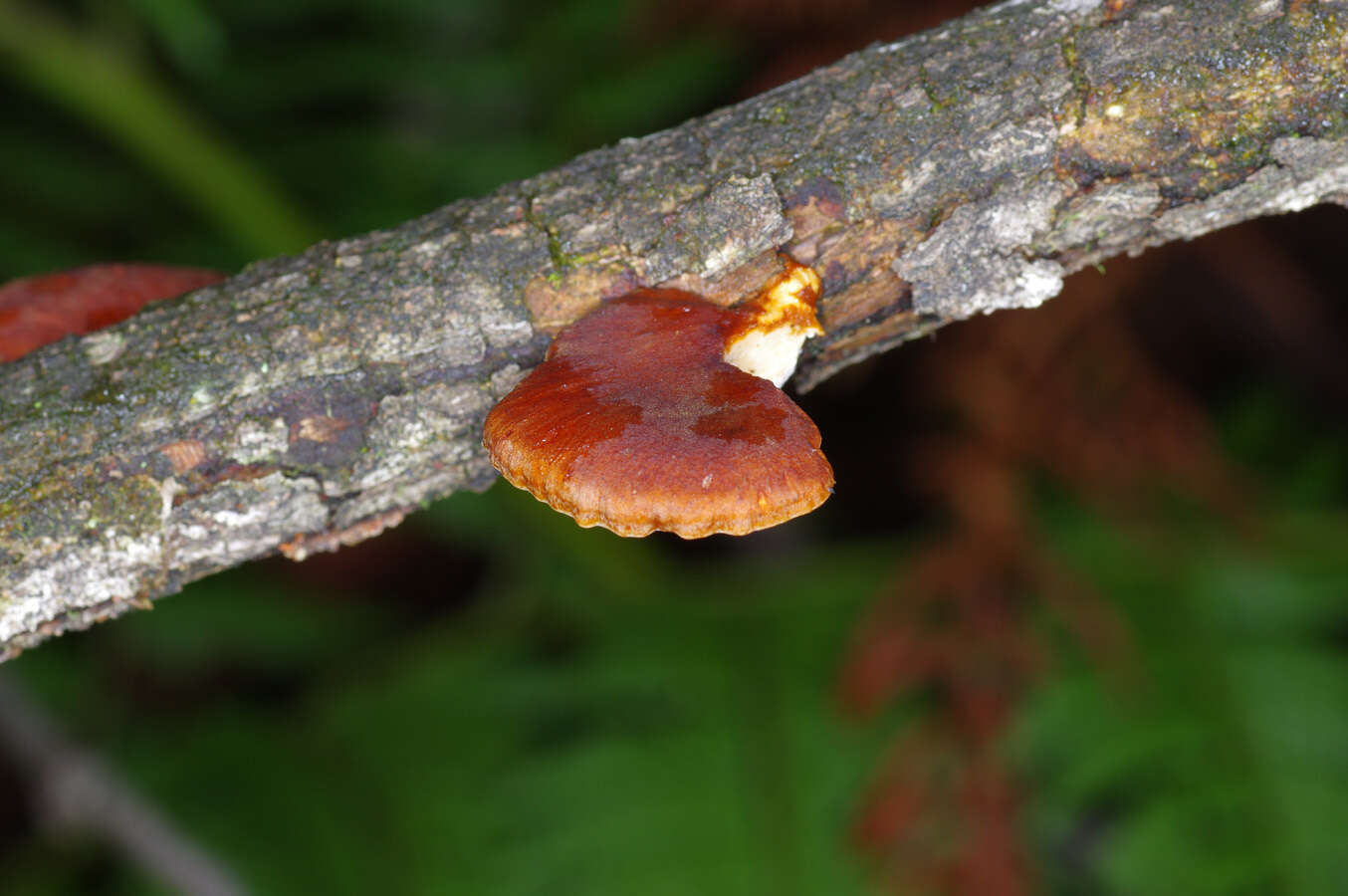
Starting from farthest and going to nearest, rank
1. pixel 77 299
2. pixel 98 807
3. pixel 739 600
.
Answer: pixel 739 600 < pixel 98 807 < pixel 77 299

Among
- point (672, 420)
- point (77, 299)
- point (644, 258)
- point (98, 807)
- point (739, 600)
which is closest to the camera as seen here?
point (672, 420)

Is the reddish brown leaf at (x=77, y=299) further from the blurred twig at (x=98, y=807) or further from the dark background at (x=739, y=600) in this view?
the blurred twig at (x=98, y=807)

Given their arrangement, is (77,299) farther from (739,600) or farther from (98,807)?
(739,600)

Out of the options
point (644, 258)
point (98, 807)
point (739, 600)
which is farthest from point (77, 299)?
point (739, 600)

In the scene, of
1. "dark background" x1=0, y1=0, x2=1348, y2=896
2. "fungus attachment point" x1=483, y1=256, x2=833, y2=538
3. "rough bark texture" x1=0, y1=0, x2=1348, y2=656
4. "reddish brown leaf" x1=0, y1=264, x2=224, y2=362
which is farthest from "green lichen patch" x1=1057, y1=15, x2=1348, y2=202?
"dark background" x1=0, y1=0, x2=1348, y2=896

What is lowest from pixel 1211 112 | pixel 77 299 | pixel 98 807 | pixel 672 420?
pixel 98 807

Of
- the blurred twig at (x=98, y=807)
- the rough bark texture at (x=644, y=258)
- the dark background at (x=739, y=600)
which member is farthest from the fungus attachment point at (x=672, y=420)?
the blurred twig at (x=98, y=807)

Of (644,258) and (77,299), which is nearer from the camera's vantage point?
(644,258)

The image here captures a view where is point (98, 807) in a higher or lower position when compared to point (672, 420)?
lower
